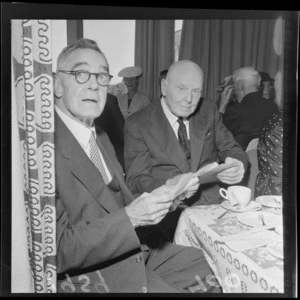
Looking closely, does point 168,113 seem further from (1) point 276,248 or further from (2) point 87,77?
(1) point 276,248

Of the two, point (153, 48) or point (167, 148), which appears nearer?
point (153, 48)

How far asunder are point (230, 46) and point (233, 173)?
20.9 inches

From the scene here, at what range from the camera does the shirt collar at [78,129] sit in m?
1.27

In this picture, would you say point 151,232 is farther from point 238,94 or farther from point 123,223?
point 238,94

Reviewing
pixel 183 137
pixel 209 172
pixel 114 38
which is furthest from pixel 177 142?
pixel 114 38

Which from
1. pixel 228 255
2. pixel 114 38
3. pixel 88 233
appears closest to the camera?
pixel 228 255

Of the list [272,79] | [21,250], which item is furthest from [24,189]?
[272,79]

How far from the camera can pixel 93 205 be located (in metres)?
1.24

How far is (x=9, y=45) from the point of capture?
123cm

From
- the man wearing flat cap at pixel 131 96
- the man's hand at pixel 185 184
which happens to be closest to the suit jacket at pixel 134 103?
A: the man wearing flat cap at pixel 131 96

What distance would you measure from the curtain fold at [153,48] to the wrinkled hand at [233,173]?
0.47 metres

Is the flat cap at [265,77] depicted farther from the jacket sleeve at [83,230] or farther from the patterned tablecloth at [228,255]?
the jacket sleeve at [83,230]

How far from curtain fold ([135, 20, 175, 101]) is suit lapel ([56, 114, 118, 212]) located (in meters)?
0.34

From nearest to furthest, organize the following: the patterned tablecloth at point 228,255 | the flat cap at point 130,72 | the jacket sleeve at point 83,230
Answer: the patterned tablecloth at point 228,255, the jacket sleeve at point 83,230, the flat cap at point 130,72
